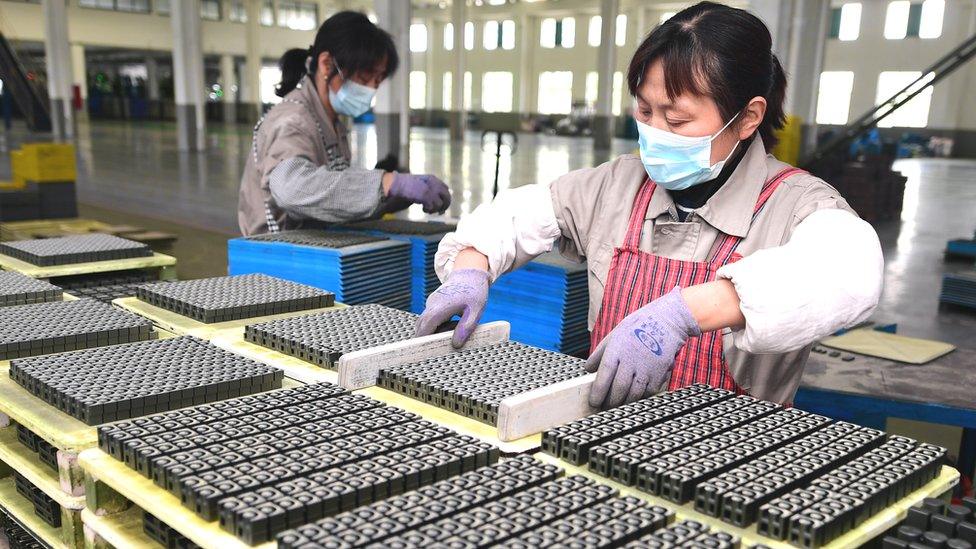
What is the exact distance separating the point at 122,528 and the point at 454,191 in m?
10.9

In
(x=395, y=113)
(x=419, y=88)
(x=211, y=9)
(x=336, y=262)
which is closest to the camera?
(x=336, y=262)

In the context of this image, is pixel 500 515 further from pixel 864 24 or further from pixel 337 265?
pixel 864 24

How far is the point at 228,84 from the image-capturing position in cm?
3053

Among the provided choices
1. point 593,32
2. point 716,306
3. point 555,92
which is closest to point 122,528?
point 716,306

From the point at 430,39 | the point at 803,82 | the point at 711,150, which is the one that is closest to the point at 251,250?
the point at 711,150

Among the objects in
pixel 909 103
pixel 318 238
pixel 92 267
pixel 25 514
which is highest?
pixel 909 103

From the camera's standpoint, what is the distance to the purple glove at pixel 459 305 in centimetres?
209

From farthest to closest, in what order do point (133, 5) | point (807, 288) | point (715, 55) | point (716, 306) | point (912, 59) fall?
point (133, 5) < point (912, 59) < point (715, 55) < point (716, 306) < point (807, 288)

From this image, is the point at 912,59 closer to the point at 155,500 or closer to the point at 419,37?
the point at 419,37

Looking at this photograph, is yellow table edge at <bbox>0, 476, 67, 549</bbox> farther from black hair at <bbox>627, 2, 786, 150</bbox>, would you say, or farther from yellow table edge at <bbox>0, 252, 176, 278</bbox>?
black hair at <bbox>627, 2, 786, 150</bbox>

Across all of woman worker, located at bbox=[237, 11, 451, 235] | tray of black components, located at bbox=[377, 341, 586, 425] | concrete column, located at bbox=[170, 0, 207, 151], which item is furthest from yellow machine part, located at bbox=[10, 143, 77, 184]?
concrete column, located at bbox=[170, 0, 207, 151]

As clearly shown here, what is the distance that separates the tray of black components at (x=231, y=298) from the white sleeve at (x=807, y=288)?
4.95 ft

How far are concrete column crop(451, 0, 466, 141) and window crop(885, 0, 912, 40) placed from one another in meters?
13.3

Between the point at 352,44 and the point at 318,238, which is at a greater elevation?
the point at 352,44
